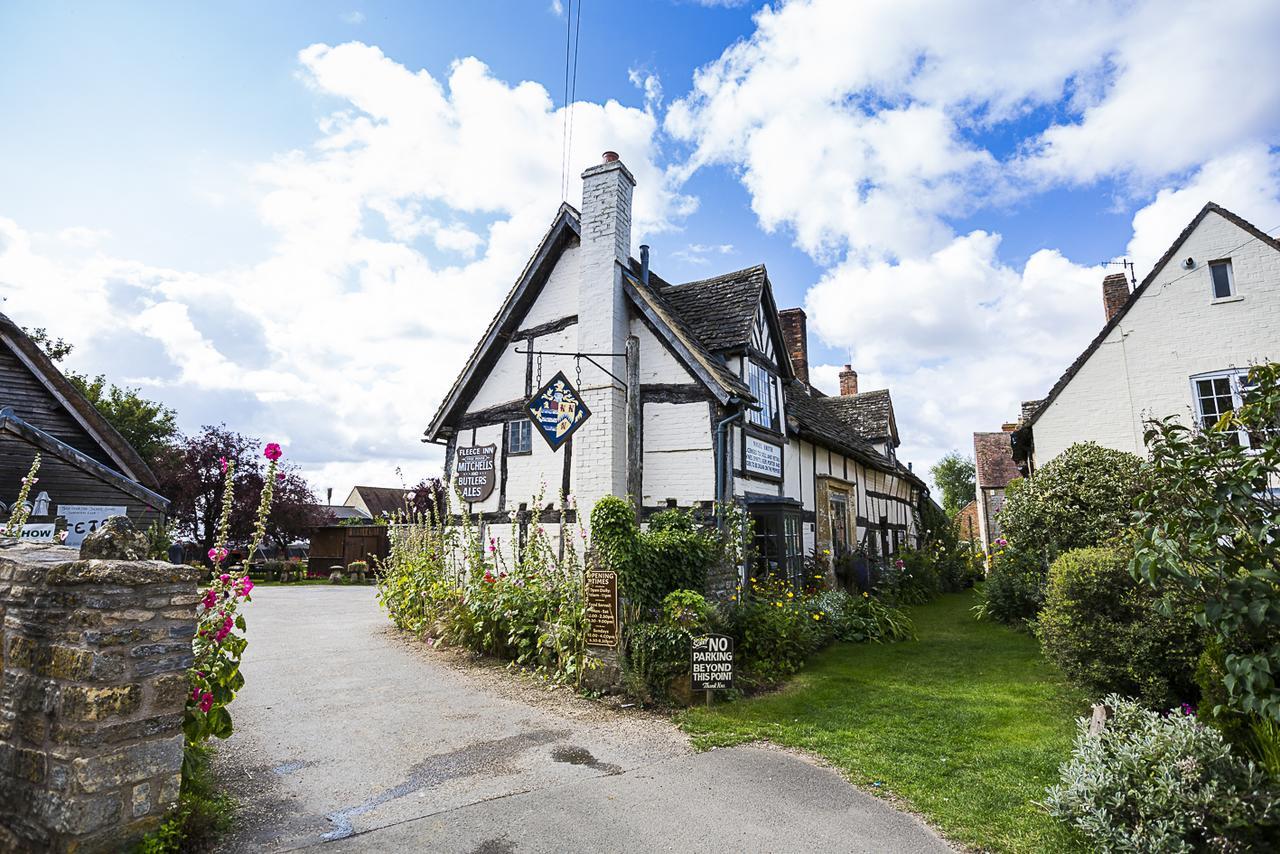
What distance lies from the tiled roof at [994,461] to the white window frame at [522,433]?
21.7 m

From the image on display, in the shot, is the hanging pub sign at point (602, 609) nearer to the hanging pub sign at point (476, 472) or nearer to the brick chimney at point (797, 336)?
the hanging pub sign at point (476, 472)

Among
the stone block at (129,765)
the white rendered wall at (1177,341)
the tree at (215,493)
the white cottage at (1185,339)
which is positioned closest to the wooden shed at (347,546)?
the tree at (215,493)

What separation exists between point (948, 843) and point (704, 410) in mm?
7154

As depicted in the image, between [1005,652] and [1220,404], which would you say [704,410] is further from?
[1220,404]

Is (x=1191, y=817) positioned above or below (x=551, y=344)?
below

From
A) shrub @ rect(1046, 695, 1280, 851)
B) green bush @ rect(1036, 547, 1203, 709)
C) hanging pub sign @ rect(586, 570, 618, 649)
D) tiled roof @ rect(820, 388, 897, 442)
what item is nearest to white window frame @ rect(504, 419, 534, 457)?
hanging pub sign @ rect(586, 570, 618, 649)

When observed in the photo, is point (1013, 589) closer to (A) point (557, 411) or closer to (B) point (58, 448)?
(A) point (557, 411)

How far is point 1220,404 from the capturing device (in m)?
13.6

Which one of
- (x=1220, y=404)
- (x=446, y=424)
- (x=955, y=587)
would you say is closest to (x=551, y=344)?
(x=446, y=424)

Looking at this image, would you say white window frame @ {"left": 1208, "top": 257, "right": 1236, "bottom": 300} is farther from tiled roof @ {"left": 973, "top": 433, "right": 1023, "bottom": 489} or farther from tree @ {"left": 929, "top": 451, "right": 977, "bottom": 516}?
tree @ {"left": 929, "top": 451, "right": 977, "bottom": 516}

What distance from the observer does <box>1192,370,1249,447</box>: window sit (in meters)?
13.4

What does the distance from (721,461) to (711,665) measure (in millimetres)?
3862

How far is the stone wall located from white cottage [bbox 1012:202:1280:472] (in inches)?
644

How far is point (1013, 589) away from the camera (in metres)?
12.4
